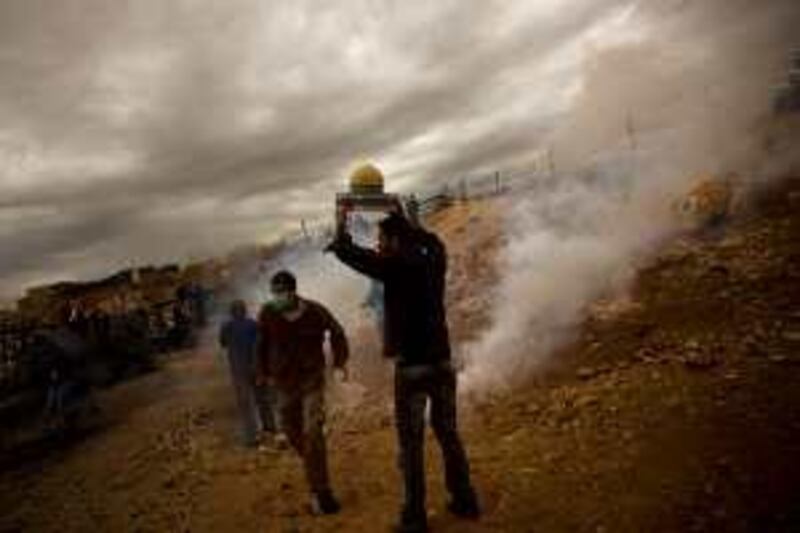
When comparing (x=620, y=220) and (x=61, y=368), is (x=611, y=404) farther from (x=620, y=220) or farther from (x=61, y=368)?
(x=620, y=220)

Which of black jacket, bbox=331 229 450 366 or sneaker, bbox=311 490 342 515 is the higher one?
black jacket, bbox=331 229 450 366

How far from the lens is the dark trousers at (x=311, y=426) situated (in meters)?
5.98

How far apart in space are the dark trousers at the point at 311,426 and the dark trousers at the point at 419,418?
3.32 ft

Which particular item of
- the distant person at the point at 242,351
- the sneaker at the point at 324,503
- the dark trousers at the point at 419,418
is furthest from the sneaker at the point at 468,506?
the distant person at the point at 242,351

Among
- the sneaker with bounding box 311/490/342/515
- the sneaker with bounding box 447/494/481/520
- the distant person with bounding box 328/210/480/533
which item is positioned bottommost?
the sneaker with bounding box 311/490/342/515

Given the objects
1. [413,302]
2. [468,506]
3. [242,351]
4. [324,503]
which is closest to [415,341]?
[413,302]

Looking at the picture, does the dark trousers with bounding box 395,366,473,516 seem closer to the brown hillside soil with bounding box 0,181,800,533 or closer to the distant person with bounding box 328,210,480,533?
the distant person with bounding box 328,210,480,533

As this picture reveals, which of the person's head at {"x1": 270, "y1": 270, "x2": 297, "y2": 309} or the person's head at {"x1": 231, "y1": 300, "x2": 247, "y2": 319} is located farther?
the person's head at {"x1": 231, "y1": 300, "x2": 247, "y2": 319}

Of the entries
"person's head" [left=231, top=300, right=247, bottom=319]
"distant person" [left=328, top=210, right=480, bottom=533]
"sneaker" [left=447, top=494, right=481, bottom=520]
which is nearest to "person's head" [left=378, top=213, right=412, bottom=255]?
"distant person" [left=328, top=210, right=480, bottom=533]

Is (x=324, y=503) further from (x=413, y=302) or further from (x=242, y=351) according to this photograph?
(x=242, y=351)

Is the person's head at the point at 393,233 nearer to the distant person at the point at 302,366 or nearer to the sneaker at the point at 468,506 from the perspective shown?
the distant person at the point at 302,366

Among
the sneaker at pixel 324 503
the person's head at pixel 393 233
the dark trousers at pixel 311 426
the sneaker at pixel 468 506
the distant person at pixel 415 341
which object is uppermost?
the person's head at pixel 393 233

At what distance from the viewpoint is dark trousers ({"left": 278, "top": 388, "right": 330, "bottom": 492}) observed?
236 inches

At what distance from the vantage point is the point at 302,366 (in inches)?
239
